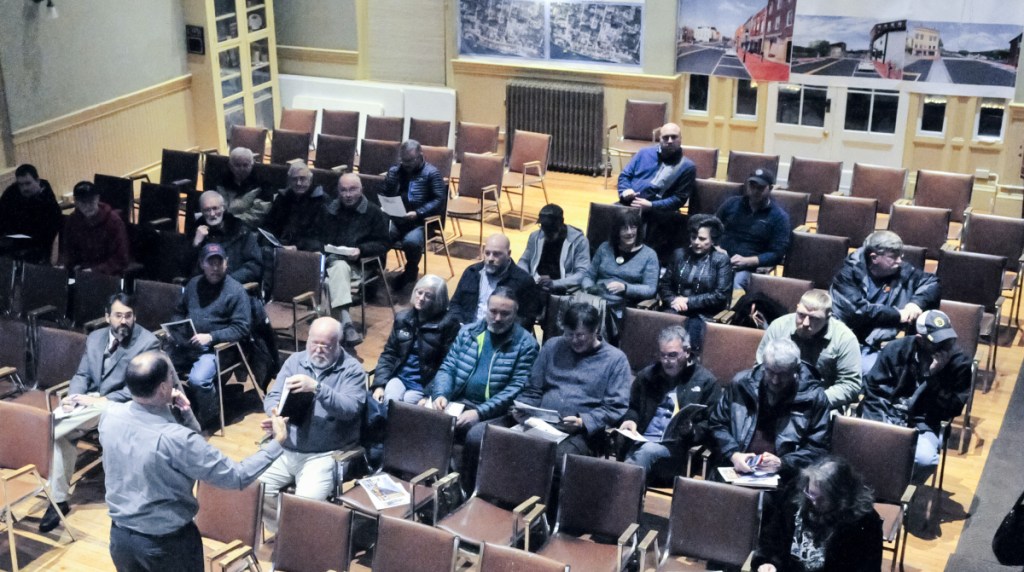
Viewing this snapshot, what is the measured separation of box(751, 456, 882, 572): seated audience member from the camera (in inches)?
171

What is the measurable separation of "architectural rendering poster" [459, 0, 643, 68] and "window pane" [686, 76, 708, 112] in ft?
1.93

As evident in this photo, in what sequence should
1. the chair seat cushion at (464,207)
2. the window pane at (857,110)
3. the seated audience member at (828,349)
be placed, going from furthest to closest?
1. the window pane at (857,110)
2. the chair seat cushion at (464,207)
3. the seated audience member at (828,349)

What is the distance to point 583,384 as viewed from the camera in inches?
224

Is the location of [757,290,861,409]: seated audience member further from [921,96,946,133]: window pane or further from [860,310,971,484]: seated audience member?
[921,96,946,133]: window pane

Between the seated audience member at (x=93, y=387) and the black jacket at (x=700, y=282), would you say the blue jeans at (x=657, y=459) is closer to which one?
the black jacket at (x=700, y=282)

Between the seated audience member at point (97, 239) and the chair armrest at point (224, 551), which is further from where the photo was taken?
Answer: the seated audience member at point (97, 239)

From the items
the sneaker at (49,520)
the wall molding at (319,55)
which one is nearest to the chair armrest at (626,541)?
the sneaker at (49,520)

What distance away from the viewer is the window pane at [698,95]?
10836 mm

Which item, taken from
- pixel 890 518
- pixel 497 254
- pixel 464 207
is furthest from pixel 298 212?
pixel 890 518

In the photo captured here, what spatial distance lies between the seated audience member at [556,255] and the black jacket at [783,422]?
1.92 m

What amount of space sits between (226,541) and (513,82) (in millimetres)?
7377

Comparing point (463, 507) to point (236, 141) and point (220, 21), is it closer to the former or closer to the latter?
point (236, 141)

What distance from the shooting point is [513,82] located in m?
11.5

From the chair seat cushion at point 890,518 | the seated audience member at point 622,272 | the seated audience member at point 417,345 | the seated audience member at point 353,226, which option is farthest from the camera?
the seated audience member at point 353,226
